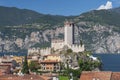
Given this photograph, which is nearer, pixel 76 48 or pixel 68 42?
pixel 76 48

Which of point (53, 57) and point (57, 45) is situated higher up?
point (57, 45)

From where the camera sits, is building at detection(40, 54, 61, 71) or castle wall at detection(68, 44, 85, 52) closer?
building at detection(40, 54, 61, 71)

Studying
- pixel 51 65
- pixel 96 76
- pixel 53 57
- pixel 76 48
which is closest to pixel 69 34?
pixel 76 48

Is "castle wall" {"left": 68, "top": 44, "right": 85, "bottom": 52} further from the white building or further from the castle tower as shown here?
the castle tower

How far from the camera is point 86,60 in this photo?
4771 inches

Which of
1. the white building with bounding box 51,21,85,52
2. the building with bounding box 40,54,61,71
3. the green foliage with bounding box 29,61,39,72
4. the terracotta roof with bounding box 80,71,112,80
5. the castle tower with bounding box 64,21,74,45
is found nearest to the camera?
the terracotta roof with bounding box 80,71,112,80

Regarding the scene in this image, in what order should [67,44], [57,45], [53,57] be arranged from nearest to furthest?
[53,57]
[67,44]
[57,45]

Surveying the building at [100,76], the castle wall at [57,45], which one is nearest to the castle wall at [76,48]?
the castle wall at [57,45]

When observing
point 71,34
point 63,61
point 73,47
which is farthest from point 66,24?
point 63,61

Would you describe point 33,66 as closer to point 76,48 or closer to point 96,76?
point 76,48

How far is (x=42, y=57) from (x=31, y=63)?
70.4 feet

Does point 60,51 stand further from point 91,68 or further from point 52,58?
point 91,68

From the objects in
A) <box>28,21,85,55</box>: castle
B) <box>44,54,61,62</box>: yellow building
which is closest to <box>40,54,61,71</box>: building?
<box>44,54,61,62</box>: yellow building

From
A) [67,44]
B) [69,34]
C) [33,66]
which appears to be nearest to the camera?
[33,66]
